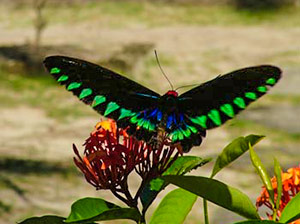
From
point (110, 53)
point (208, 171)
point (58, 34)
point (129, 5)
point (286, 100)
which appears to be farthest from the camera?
point (129, 5)

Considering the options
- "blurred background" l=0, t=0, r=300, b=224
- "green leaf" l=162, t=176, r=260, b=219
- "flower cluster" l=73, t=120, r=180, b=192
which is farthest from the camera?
"blurred background" l=0, t=0, r=300, b=224

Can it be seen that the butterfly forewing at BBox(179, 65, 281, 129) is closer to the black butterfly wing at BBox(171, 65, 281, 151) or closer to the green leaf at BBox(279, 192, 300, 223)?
the black butterfly wing at BBox(171, 65, 281, 151)

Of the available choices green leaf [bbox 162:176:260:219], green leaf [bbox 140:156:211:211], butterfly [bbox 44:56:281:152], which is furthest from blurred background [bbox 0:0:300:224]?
green leaf [bbox 162:176:260:219]

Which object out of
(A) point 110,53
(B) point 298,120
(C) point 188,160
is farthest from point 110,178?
(A) point 110,53

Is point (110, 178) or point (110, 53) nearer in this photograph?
point (110, 178)

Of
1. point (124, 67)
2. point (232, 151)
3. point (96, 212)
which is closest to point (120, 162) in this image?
point (96, 212)

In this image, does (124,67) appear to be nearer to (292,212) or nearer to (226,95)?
(226,95)

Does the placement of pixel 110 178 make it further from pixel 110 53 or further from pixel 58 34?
pixel 58 34
